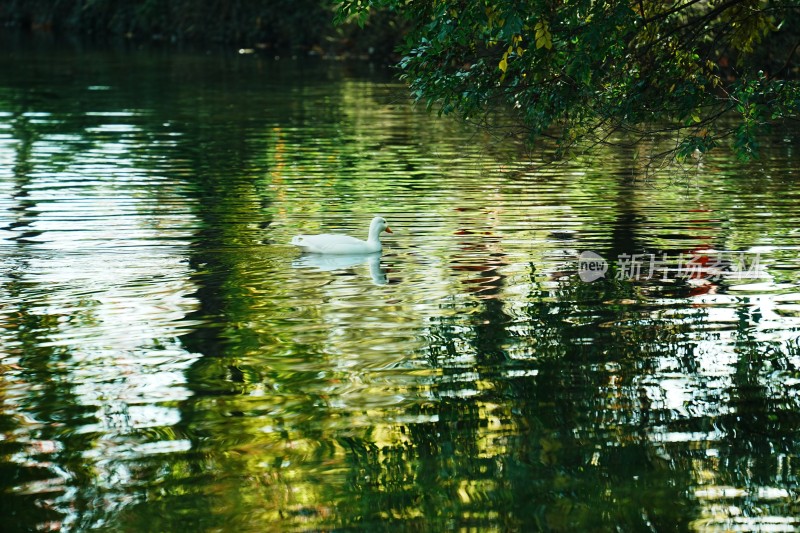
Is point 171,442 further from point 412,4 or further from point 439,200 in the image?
point 439,200

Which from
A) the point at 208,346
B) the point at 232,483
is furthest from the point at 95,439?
the point at 208,346

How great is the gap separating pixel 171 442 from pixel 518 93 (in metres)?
6.40

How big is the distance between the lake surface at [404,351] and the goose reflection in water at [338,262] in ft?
0.16

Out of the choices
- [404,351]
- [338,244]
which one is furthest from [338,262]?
[404,351]

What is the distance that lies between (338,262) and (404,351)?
143 inches

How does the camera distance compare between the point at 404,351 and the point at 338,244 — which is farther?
the point at 338,244

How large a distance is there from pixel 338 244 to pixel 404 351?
3.65 meters

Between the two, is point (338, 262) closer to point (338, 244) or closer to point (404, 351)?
point (338, 244)

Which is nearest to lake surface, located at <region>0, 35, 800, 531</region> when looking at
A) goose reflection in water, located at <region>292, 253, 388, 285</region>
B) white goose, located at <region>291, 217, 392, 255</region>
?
goose reflection in water, located at <region>292, 253, 388, 285</region>

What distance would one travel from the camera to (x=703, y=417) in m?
8.74

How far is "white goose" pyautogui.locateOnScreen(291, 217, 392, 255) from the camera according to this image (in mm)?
13875

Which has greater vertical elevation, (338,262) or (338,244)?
(338,244)

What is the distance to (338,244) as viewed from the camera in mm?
13875

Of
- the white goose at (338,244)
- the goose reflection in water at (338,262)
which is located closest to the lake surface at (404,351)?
the goose reflection in water at (338,262)
